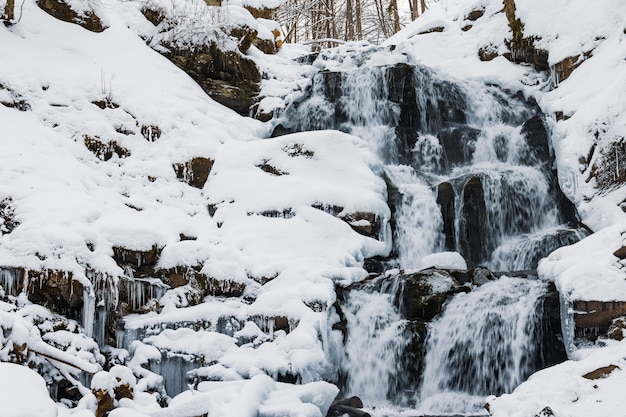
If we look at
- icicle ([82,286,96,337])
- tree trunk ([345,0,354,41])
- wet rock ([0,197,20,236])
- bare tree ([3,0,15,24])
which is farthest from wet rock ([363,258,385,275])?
tree trunk ([345,0,354,41])

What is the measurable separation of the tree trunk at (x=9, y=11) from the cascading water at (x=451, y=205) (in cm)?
455

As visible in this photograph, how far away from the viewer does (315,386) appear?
209 inches

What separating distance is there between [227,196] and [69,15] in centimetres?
478

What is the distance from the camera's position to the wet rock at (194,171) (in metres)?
8.80

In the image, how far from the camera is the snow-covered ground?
5105 millimetres

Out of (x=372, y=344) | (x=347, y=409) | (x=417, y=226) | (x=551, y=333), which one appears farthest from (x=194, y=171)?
(x=551, y=333)

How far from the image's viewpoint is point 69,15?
1049 centimetres

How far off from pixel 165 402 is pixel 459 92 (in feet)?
26.0

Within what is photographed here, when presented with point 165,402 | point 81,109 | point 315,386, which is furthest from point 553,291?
point 81,109

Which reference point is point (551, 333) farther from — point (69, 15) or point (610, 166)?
point (69, 15)

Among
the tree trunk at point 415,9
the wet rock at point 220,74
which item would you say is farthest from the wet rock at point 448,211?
the tree trunk at point 415,9

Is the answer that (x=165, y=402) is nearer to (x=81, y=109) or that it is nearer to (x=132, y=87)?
(x=81, y=109)

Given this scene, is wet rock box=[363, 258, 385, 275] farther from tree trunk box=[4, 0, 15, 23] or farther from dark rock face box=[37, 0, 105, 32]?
tree trunk box=[4, 0, 15, 23]

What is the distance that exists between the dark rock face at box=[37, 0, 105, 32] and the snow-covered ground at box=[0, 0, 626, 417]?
0.19 m
